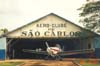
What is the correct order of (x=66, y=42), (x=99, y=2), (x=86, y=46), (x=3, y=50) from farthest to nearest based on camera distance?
(x=66, y=42), (x=86, y=46), (x=3, y=50), (x=99, y=2)

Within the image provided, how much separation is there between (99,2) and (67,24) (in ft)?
23.0

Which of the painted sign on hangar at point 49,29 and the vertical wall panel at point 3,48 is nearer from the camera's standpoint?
the vertical wall panel at point 3,48

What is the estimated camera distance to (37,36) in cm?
4325

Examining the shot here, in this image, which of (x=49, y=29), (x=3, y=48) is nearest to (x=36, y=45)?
(x=49, y=29)

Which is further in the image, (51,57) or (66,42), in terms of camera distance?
(66,42)

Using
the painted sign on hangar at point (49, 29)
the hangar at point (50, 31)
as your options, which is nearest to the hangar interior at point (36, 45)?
the hangar at point (50, 31)

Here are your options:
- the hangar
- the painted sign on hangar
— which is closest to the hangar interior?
the hangar

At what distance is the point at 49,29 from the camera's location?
143 feet

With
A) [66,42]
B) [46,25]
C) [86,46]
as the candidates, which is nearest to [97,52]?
[86,46]

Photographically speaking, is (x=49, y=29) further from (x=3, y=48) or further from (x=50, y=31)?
(x=3, y=48)

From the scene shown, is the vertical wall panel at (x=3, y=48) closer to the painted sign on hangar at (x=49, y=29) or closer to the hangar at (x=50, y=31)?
the hangar at (x=50, y=31)

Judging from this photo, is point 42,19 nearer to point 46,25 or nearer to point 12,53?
point 46,25

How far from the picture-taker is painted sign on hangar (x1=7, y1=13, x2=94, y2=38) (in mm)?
43078

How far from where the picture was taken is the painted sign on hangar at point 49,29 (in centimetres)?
4308
